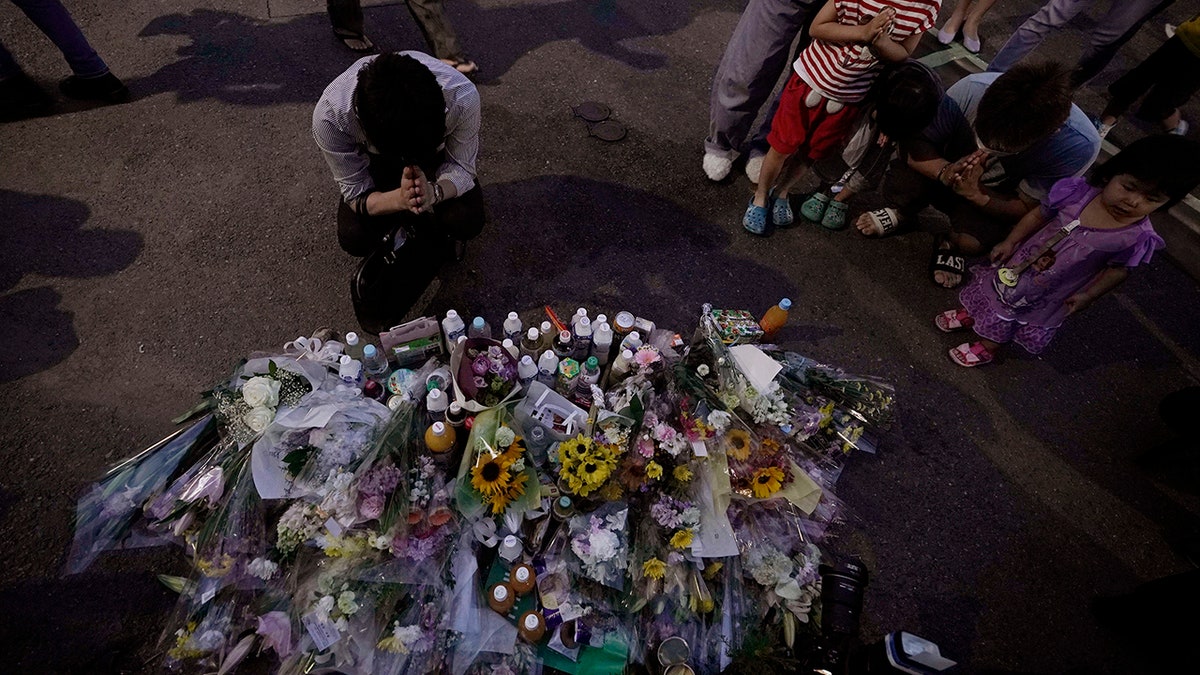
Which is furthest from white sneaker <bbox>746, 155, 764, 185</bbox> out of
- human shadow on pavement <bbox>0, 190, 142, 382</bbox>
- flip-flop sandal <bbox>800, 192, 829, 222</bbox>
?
human shadow on pavement <bbox>0, 190, 142, 382</bbox>

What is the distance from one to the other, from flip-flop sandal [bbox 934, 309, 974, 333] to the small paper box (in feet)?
5.62

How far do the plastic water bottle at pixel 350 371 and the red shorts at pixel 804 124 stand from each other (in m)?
3.25

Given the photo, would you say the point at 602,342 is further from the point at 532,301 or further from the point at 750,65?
the point at 750,65

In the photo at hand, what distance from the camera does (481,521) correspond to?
2.92 m

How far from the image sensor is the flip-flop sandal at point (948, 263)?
4.79 m

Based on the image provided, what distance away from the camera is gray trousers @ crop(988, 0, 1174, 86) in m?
5.15

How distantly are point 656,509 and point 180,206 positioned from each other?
406 centimetres

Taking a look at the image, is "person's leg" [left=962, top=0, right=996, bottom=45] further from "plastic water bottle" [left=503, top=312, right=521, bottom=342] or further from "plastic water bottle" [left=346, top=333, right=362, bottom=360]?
"plastic water bottle" [left=346, top=333, right=362, bottom=360]

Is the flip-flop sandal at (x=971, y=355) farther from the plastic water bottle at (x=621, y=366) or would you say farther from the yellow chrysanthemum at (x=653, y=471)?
the yellow chrysanthemum at (x=653, y=471)

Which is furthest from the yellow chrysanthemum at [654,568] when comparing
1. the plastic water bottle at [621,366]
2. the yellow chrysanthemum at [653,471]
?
the plastic water bottle at [621,366]

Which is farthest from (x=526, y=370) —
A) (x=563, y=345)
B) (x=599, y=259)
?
(x=599, y=259)

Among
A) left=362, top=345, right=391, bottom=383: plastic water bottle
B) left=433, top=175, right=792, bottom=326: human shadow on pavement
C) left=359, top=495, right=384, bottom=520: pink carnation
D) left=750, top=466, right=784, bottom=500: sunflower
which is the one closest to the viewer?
left=359, top=495, right=384, bottom=520: pink carnation

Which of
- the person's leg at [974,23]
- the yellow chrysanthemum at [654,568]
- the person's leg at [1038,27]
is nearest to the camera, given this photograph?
the yellow chrysanthemum at [654,568]

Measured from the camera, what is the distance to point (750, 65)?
436 cm
